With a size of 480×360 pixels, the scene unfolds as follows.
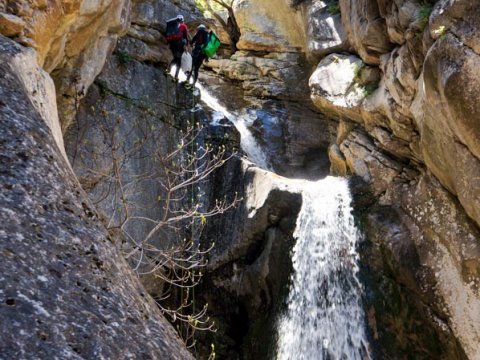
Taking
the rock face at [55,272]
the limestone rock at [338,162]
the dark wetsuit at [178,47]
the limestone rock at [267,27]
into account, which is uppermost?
the limestone rock at [267,27]

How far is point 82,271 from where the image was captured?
2025mm

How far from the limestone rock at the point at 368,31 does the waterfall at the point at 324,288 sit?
3.34 m

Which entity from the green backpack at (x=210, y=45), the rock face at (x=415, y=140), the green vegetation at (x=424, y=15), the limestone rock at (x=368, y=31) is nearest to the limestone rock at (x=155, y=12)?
the green backpack at (x=210, y=45)

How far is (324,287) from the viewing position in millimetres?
9812

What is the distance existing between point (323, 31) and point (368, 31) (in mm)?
3154

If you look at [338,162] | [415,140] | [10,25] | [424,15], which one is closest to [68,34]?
[10,25]

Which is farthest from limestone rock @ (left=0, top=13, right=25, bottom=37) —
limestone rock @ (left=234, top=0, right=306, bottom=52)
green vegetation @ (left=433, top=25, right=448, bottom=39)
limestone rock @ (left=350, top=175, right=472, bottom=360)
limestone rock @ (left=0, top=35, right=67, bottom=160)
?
limestone rock @ (left=234, top=0, right=306, bottom=52)

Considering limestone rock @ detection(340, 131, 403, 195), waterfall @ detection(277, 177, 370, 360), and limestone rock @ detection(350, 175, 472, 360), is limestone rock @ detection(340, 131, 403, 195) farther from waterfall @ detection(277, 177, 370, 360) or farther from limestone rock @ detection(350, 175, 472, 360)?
waterfall @ detection(277, 177, 370, 360)

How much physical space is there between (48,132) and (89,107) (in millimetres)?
8118

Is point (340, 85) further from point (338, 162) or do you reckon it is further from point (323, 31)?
point (323, 31)

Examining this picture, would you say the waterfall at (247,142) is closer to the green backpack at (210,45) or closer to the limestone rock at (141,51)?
the green backpack at (210,45)

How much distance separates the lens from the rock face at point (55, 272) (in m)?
1.66

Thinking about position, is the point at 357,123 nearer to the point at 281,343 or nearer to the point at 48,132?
the point at 281,343

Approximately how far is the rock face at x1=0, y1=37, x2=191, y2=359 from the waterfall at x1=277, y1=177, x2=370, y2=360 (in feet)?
25.2
